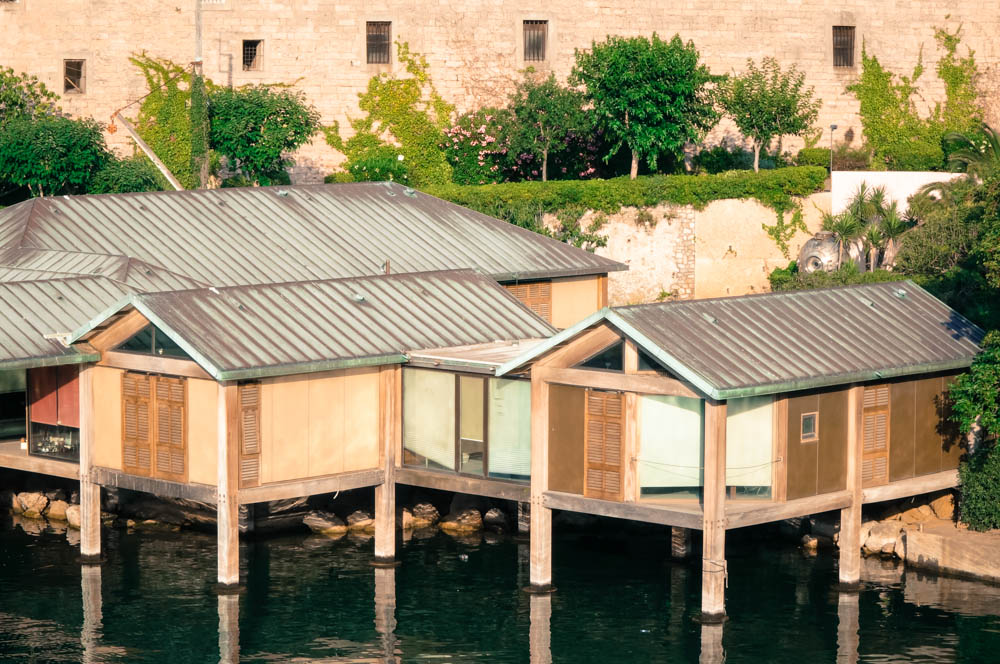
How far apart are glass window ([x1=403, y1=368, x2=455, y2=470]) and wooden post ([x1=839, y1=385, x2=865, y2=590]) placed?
7757 mm

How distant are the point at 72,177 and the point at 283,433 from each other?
25113 mm

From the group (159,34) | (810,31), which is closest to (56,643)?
(159,34)

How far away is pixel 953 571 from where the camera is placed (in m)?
39.3

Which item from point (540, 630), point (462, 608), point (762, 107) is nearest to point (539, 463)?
point (540, 630)

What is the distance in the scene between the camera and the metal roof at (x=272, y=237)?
46906mm

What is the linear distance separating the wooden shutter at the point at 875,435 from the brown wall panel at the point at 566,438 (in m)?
5.70

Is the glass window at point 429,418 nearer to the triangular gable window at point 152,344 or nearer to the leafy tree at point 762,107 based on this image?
the triangular gable window at point 152,344

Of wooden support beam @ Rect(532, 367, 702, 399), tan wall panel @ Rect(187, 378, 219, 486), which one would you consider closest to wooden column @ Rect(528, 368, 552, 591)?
wooden support beam @ Rect(532, 367, 702, 399)

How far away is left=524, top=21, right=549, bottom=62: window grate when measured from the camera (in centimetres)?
6950

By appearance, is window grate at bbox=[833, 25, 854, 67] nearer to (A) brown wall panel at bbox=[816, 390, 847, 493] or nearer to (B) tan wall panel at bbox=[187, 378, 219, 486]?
(A) brown wall panel at bbox=[816, 390, 847, 493]

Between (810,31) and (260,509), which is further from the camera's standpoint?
(810,31)

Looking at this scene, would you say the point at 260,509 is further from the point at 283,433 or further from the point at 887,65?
the point at 887,65

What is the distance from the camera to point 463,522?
4369cm

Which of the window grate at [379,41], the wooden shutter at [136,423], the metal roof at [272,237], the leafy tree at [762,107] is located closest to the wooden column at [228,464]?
the wooden shutter at [136,423]
